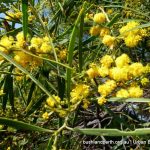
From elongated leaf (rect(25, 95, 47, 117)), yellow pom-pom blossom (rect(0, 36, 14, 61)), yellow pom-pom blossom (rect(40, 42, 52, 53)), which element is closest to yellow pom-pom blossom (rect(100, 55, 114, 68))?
yellow pom-pom blossom (rect(40, 42, 52, 53))

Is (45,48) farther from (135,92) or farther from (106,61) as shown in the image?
(135,92)

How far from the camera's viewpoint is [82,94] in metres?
1.32

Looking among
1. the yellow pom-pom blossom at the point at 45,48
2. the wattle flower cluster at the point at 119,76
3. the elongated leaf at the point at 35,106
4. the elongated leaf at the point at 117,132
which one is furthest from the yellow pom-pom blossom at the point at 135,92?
the elongated leaf at the point at 35,106

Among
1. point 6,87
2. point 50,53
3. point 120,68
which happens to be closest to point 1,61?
point 50,53

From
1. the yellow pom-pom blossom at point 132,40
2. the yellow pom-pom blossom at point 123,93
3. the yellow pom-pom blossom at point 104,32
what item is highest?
the yellow pom-pom blossom at point 104,32

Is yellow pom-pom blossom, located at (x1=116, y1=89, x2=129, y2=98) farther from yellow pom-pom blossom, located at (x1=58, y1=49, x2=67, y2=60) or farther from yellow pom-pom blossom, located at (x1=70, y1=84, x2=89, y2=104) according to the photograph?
yellow pom-pom blossom, located at (x1=58, y1=49, x2=67, y2=60)

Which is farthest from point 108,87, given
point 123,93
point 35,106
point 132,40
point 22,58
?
point 35,106

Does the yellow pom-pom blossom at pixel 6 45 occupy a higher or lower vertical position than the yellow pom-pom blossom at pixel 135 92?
higher

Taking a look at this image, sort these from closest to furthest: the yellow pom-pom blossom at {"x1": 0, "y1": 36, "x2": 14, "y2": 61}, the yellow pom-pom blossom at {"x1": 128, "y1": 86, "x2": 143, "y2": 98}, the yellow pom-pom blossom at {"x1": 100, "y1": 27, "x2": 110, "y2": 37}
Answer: the yellow pom-pom blossom at {"x1": 128, "y1": 86, "x2": 143, "y2": 98} < the yellow pom-pom blossom at {"x1": 0, "y1": 36, "x2": 14, "y2": 61} < the yellow pom-pom blossom at {"x1": 100, "y1": 27, "x2": 110, "y2": 37}

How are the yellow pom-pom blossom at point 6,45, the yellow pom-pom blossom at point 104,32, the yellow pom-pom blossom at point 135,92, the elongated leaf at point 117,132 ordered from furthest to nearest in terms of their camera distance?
1. the yellow pom-pom blossom at point 104,32
2. the yellow pom-pom blossom at point 6,45
3. the yellow pom-pom blossom at point 135,92
4. the elongated leaf at point 117,132

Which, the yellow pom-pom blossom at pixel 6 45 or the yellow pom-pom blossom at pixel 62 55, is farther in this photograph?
the yellow pom-pom blossom at pixel 62 55

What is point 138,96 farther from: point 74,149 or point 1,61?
point 74,149

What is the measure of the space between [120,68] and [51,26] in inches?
35.7

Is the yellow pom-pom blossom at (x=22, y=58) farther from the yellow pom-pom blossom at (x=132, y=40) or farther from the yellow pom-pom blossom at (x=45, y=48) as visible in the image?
the yellow pom-pom blossom at (x=132, y=40)
